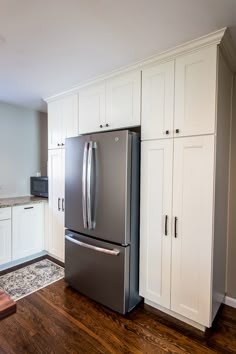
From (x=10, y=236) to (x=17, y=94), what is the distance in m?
2.02

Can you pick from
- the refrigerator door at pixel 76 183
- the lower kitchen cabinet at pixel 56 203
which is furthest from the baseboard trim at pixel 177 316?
the lower kitchen cabinet at pixel 56 203

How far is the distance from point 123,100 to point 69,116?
3.05ft

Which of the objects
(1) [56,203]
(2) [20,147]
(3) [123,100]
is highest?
(3) [123,100]

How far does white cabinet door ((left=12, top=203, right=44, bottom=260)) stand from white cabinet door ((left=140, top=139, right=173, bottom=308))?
6.05 feet

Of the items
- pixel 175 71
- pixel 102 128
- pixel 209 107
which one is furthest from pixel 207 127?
pixel 102 128

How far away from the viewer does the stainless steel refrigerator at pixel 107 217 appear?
80.2 inches

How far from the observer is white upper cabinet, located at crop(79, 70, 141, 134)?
2.19 metres

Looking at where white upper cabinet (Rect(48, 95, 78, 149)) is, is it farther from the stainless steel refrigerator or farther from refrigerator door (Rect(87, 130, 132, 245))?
refrigerator door (Rect(87, 130, 132, 245))

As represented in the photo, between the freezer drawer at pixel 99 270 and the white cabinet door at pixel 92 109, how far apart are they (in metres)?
1.30

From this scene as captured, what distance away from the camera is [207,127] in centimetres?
175

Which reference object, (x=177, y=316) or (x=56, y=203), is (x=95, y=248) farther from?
(x=56, y=203)

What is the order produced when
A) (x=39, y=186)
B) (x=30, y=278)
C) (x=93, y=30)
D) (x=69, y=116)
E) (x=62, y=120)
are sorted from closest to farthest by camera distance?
(x=93, y=30), (x=30, y=278), (x=69, y=116), (x=62, y=120), (x=39, y=186)

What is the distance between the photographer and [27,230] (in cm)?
315

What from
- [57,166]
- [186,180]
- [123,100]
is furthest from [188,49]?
[57,166]
